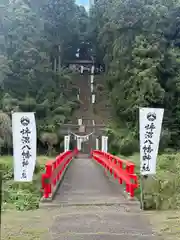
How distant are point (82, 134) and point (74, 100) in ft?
22.0

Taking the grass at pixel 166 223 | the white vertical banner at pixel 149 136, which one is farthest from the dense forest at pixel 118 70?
the grass at pixel 166 223

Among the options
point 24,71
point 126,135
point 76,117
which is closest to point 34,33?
point 24,71

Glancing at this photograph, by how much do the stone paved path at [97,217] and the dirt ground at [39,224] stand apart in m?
0.13

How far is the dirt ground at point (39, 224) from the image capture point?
4.76 metres

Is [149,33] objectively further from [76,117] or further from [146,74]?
[76,117]

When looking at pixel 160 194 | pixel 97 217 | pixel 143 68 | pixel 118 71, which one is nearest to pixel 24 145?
pixel 97 217

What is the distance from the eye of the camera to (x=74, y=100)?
36.1 m

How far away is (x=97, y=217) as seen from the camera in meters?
5.92

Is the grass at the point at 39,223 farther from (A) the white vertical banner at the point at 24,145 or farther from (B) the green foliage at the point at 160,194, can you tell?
(A) the white vertical banner at the point at 24,145

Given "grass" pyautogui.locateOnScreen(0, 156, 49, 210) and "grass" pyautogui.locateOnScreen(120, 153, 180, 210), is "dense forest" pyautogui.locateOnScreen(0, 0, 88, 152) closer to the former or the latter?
"grass" pyautogui.locateOnScreen(0, 156, 49, 210)

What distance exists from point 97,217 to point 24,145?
187 centimetres

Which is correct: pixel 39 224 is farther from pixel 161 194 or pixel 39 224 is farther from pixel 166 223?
pixel 161 194

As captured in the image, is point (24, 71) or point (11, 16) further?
point (11, 16)

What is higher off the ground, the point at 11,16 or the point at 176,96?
the point at 11,16
